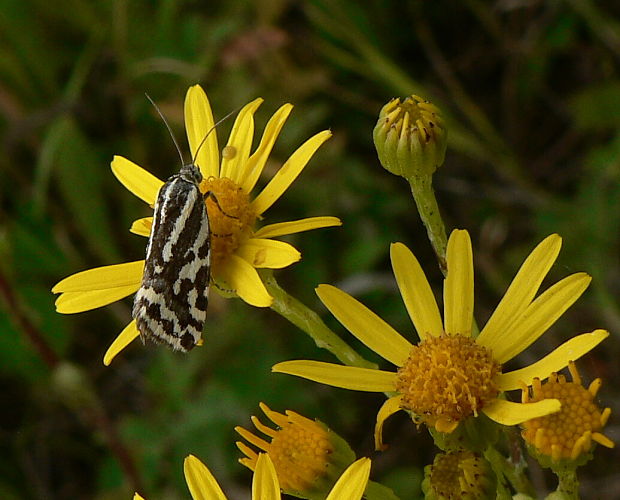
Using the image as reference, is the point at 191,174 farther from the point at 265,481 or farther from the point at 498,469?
the point at 498,469

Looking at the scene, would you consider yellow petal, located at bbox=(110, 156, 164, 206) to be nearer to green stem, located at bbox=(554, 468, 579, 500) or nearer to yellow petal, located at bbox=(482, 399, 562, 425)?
yellow petal, located at bbox=(482, 399, 562, 425)

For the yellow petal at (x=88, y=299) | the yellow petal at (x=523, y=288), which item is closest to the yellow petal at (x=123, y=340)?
the yellow petal at (x=88, y=299)

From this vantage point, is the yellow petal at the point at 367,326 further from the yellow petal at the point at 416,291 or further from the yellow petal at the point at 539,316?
the yellow petal at the point at 539,316

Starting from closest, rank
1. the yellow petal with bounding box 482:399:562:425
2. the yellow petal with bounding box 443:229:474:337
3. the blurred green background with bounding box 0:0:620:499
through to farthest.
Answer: the yellow petal with bounding box 482:399:562:425
the yellow petal with bounding box 443:229:474:337
the blurred green background with bounding box 0:0:620:499

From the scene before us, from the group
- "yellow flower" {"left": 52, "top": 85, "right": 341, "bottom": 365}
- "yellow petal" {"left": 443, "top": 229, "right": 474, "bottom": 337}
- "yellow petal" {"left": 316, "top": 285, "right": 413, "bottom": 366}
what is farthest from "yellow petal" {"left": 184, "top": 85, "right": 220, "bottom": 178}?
"yellow petal" {"left": 443, "top": 229, "right": 474, "bottom": 337}

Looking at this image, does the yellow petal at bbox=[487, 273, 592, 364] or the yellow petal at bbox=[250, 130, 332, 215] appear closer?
the yellow petal at bbox=[487, 273, 592, 364]

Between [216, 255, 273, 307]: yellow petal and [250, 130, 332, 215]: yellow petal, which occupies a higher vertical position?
[250, 130, 332, 215]: yellow petal

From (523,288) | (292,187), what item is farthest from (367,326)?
(292,187)

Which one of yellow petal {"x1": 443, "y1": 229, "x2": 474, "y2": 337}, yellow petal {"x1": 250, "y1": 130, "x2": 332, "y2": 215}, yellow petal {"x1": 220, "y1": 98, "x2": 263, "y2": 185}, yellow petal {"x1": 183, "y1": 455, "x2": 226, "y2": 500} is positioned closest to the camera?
yellow petal {"x1": 183, "y1": 455, "x2": 226, "y2": 500}
